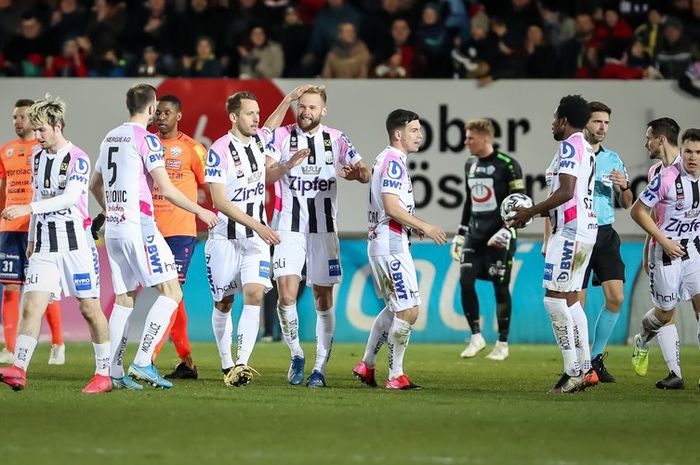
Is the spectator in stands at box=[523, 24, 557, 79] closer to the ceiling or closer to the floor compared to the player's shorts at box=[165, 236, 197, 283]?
closer to the ceiling

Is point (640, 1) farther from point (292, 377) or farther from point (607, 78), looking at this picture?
point (292, 377)

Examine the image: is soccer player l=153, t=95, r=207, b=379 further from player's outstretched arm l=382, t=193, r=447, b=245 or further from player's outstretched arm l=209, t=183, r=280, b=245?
player's outstretched arm l=382, t=193, r=447, b=245

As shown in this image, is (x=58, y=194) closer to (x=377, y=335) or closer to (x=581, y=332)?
(x=377, y=335)

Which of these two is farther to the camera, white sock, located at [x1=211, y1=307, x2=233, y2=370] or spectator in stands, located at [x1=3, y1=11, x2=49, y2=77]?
spectator in stands, located at [x1=3, y1=11, x2=49, y2=77]

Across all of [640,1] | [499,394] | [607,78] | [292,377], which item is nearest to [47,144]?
[292,377]

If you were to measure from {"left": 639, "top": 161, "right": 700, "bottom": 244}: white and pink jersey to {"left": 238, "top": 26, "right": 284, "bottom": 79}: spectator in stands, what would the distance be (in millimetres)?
8609

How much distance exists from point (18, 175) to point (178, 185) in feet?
6.43

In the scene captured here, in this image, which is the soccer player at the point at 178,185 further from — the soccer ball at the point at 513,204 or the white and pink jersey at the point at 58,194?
the soccer ball at the point at 513,204

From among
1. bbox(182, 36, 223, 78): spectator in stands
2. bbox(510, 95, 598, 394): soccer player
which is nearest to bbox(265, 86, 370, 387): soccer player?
bbox(510, 95, 598, 394): soccer player

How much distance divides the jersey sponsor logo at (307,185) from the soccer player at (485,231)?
12.8 feet

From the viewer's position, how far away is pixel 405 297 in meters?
10.8

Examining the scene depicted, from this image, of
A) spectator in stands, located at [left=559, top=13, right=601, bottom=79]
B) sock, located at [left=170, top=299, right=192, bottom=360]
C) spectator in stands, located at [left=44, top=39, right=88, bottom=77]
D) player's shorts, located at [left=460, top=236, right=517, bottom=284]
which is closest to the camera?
sock, located at [left=170, top=299, right=192, bottom=360]

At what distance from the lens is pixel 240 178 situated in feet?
36.1

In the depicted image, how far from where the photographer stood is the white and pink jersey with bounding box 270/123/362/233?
446 inches
